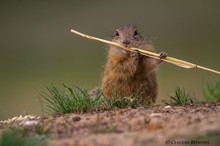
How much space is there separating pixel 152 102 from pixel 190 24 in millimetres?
16959

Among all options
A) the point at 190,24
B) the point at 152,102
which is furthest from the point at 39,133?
the point at 190,24

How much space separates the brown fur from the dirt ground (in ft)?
5.46

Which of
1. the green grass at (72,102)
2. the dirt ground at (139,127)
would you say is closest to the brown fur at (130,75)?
the green grass at (72,102)

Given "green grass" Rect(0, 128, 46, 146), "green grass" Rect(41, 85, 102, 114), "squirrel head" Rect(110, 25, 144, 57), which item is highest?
"squirrel head" Rect(110, 25, 144, 57)

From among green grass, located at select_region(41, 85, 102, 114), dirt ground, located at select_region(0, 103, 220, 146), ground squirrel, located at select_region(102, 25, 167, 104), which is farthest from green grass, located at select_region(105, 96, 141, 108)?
ground squirrel, located at select_region(102, 25, 167, 104)

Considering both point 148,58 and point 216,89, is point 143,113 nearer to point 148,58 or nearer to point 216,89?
point 216,89

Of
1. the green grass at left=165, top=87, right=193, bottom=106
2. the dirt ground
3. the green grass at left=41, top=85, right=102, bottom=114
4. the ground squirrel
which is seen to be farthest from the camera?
the ground squirrel

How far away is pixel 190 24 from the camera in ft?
86.9

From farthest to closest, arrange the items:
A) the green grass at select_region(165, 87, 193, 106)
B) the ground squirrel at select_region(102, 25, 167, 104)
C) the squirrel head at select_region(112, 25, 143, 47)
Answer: the squirrel head at select_region(112, 25, 143, 47) < the ground squirrel at select_region(102, 25, 167, 104) < the green grass at select_region(165, 87, 193, 106)

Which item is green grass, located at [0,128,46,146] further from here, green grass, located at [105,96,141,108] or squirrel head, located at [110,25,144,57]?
squirrel head, located at [110,25,144,57]

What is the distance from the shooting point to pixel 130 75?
32.4 feet

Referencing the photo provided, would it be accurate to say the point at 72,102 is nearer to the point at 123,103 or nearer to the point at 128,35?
the point at 123,103

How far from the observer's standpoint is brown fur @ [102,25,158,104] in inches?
385

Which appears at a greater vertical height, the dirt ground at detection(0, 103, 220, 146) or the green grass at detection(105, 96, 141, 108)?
the green grass at detection(105, 96, 141, 108)
